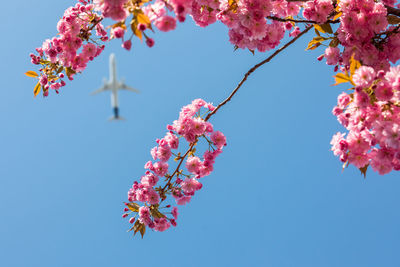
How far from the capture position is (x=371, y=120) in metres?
2.25

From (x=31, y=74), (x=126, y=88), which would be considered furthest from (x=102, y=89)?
(x=31, y=74)

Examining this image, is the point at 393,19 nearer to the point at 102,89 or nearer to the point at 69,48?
the point at 69,48

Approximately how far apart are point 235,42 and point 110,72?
37797mm

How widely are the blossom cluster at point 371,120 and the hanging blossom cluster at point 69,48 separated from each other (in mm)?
2196

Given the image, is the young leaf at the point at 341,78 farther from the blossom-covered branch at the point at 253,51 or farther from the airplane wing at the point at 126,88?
the airplane wing at the point at 126,88

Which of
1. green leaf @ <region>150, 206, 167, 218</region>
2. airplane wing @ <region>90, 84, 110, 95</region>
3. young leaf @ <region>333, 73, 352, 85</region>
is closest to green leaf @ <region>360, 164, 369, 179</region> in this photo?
young leaf @ <region>333, 73, 352, 85</region>

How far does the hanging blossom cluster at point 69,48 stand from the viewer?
329cm

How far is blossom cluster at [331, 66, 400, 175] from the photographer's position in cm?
211

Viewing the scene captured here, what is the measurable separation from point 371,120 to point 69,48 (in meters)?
2.46

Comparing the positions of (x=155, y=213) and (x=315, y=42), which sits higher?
(x=315, y=42)

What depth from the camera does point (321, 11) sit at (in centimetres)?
308

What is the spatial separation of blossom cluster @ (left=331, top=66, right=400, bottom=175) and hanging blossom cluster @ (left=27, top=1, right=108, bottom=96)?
7.20ft

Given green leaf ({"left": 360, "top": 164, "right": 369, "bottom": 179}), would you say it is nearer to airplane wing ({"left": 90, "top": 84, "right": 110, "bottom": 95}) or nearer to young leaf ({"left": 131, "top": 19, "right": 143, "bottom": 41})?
young leaf ({"left": 131, "top": 19, "right": 143, "bottom": 41})

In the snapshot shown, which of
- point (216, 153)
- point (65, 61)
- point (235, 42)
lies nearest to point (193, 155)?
point (216, 153)
